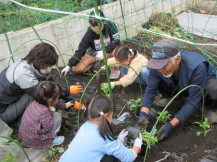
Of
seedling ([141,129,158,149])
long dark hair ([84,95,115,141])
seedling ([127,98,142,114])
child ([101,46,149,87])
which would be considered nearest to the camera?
long dark hair ([84,95,115,141])

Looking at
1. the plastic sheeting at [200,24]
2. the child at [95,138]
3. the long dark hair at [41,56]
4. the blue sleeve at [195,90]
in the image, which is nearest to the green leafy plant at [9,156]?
the child at [95,138]

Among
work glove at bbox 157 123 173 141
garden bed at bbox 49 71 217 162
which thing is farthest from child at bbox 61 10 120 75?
work glove at bbox 157 123 173 141

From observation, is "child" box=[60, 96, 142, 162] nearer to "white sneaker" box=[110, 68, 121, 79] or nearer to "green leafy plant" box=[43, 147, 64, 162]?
"green leafy plant" box=[43, 147, 64, 162]

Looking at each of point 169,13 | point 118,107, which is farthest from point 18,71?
point 169,13

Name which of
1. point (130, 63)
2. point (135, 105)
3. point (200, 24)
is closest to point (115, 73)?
point (130, 63)

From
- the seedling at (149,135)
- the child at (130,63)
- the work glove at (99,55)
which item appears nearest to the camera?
the seedling at (149,135)

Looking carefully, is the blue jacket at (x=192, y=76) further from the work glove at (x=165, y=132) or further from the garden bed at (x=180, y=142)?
the garden bed at (x=180, y=142)

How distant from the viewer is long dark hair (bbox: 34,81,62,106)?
2.31 m

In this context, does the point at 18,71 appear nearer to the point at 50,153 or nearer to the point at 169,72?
the point at 50,153

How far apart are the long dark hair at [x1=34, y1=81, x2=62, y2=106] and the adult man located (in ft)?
3.14

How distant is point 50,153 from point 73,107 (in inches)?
27.0

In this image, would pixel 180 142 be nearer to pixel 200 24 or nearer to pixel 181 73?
pixel 181 73

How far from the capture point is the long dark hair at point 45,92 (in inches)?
91.0

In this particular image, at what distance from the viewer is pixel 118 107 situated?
3205 millimetres
